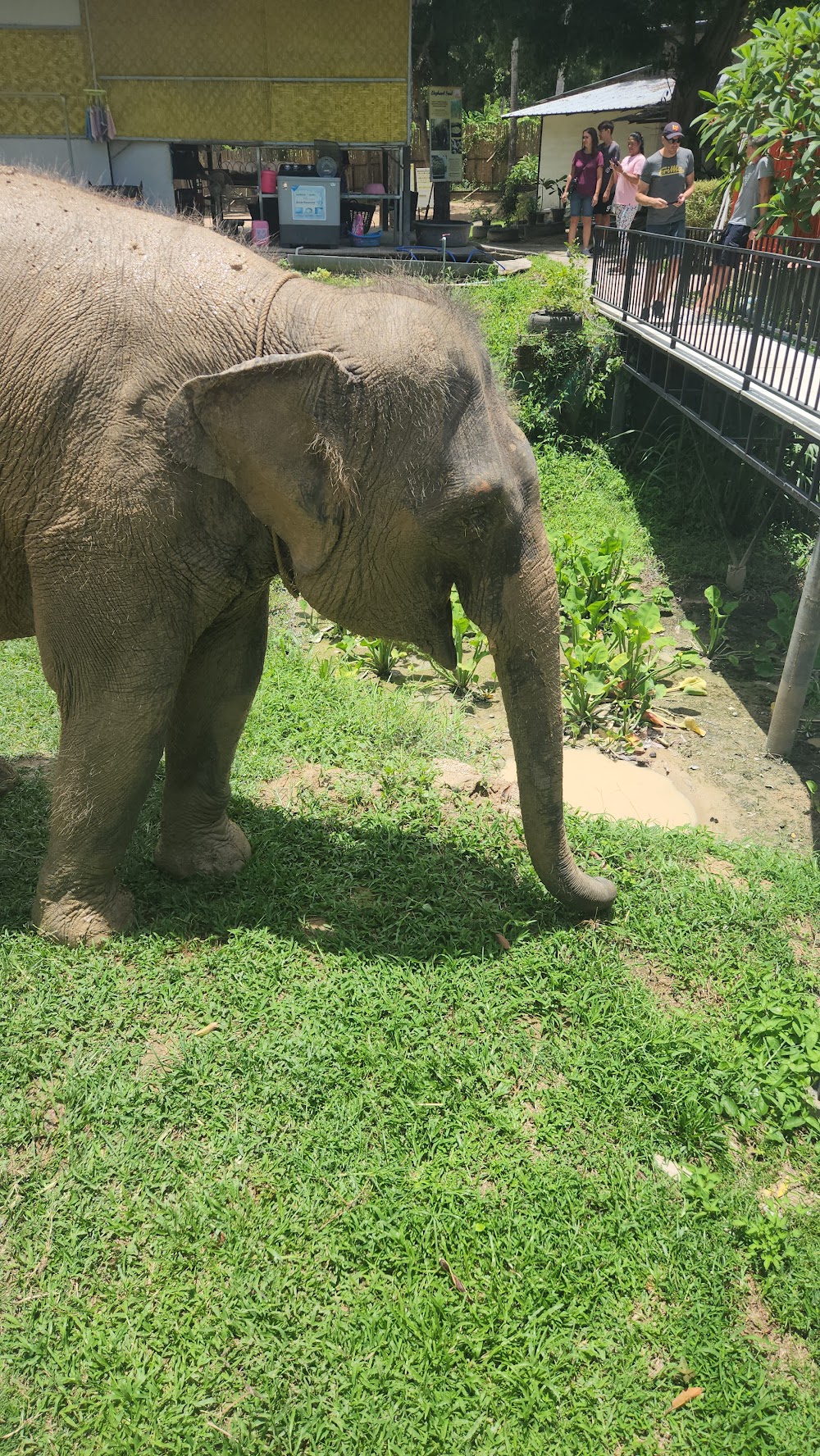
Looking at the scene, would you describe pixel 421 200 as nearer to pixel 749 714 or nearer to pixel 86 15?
pixel 86 15

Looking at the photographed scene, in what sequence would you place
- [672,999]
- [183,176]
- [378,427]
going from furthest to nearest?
[183,176] → [672,999] → [378,427]

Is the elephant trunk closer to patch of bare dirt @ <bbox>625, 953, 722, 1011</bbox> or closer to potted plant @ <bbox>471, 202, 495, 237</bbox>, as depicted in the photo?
patch of bare dirt @ <bbox>625, 953, 722, 1011</bbox>

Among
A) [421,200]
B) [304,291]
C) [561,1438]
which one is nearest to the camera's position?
[561,1438]

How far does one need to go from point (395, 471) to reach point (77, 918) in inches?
78.9

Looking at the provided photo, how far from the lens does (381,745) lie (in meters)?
6.12

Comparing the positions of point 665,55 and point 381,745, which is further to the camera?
point 665,55

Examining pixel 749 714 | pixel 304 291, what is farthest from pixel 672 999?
pixel 749 714

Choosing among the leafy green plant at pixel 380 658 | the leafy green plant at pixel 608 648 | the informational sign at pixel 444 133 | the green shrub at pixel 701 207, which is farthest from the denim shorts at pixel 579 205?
the leafy green plant at pixel 380 658

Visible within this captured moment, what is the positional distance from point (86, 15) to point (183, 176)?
8.77 ft

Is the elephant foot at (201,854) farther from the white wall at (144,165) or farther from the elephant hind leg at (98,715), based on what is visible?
the white wall at (144,165)

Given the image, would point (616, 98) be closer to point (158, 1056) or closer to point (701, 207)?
point (701, 207)

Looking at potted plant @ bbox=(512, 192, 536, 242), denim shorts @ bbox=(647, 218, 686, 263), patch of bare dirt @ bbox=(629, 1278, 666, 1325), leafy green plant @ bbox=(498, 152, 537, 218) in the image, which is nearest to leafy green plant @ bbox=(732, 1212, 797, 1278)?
patch of bare dirt @ bbox=(629, 1278, 666, 1325)

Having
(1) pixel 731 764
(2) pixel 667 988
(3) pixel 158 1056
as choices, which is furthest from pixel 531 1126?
(1) pixel 731 764

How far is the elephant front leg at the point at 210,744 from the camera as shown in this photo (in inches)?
166
